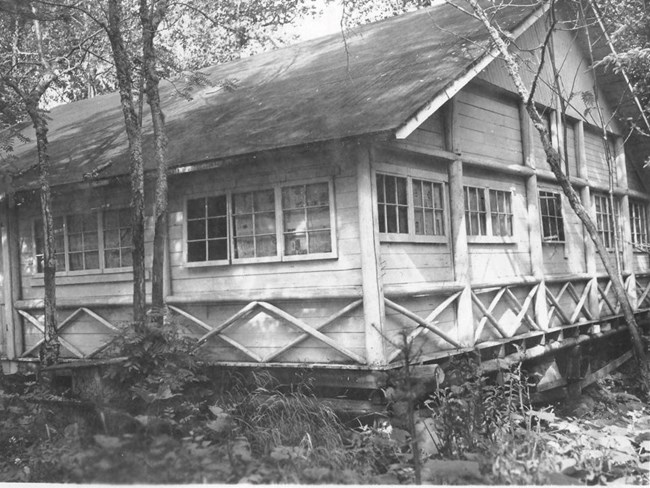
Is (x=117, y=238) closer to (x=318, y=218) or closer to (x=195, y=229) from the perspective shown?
(x=195, y=229)

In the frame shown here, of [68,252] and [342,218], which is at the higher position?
[342,218]

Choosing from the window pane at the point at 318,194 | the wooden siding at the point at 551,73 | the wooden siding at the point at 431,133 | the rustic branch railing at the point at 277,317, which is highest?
the wooden siding at the point at 551,73

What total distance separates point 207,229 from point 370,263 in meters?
2.72

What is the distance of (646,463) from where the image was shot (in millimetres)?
6027

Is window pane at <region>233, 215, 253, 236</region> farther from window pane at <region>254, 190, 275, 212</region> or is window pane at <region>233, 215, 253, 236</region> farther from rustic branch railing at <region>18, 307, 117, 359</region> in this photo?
rustic branch railing at <region>18, 307, 117, 359</region>

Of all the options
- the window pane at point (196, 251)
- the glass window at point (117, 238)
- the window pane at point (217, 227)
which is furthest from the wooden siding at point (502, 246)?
the glass window at point (117, 238)

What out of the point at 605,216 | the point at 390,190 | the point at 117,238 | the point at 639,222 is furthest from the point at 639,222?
the point at 117,238

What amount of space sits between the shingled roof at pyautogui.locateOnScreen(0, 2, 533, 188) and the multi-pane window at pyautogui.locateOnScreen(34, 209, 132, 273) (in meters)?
0.84

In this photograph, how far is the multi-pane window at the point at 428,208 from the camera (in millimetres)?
9039

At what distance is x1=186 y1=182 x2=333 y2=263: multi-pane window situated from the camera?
337 inches

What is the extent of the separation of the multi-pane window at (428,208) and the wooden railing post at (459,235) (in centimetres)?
16

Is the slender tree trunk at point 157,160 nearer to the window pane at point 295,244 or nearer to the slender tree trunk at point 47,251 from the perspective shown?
the window pane at point 295,244

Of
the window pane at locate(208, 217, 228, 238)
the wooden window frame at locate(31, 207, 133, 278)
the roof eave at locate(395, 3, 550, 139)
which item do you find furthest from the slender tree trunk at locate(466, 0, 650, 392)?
the wooden window frame at locate(31, 207, 133, 278)

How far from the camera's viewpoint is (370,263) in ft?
25.8
